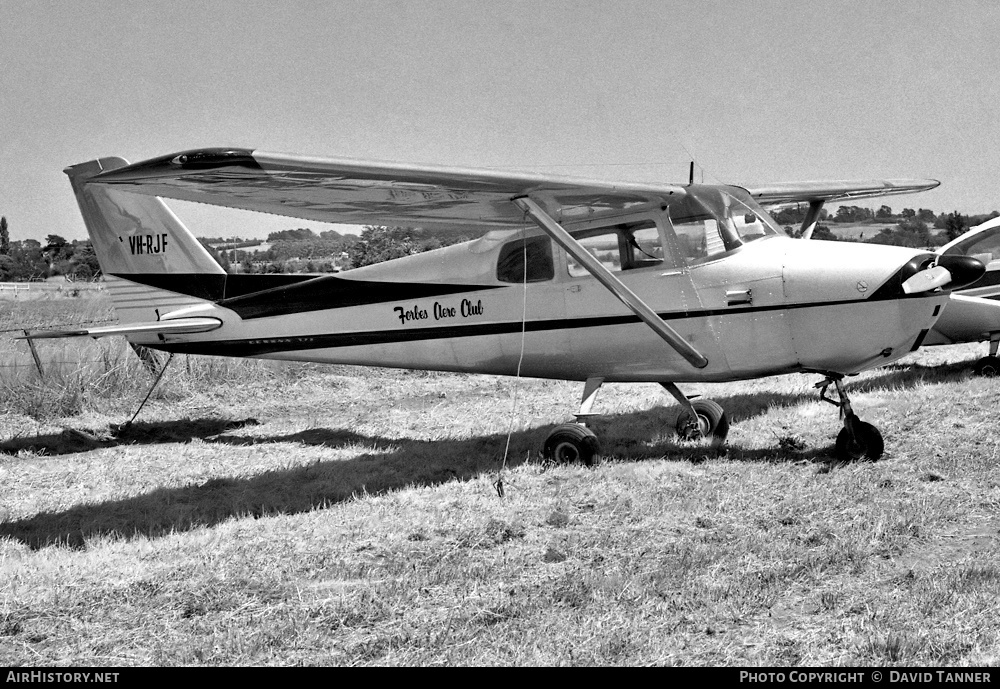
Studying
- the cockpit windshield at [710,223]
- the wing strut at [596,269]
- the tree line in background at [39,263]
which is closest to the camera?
the wing strut at [596,269]

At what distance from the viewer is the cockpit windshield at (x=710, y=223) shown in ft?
24.2

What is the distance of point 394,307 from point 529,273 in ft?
5.27

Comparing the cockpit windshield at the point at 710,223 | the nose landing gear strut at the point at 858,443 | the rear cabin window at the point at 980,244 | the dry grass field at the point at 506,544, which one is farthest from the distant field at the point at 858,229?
the nose landing gear strut at the point at 858,443

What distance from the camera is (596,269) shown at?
282 inches

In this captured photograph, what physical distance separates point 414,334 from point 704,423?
3055 mm

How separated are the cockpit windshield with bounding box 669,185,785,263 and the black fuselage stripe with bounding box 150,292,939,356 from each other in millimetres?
555

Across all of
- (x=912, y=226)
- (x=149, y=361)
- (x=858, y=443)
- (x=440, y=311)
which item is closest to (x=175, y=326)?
(x=149, y=361)

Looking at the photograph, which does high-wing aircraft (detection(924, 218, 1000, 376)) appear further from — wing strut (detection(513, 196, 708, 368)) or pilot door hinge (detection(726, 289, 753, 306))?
wing strut (detection(513, 196, 708, 368))

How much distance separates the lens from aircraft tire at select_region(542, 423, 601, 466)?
24.1 ft

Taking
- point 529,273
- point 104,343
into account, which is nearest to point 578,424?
point 529,273

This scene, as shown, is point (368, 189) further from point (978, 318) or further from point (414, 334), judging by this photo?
point (978, 318)

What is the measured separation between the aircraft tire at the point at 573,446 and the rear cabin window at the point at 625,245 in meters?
1.48

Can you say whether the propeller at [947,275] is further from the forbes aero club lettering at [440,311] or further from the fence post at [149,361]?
the fence post at [149,361]

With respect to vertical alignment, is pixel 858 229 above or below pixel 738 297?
above
